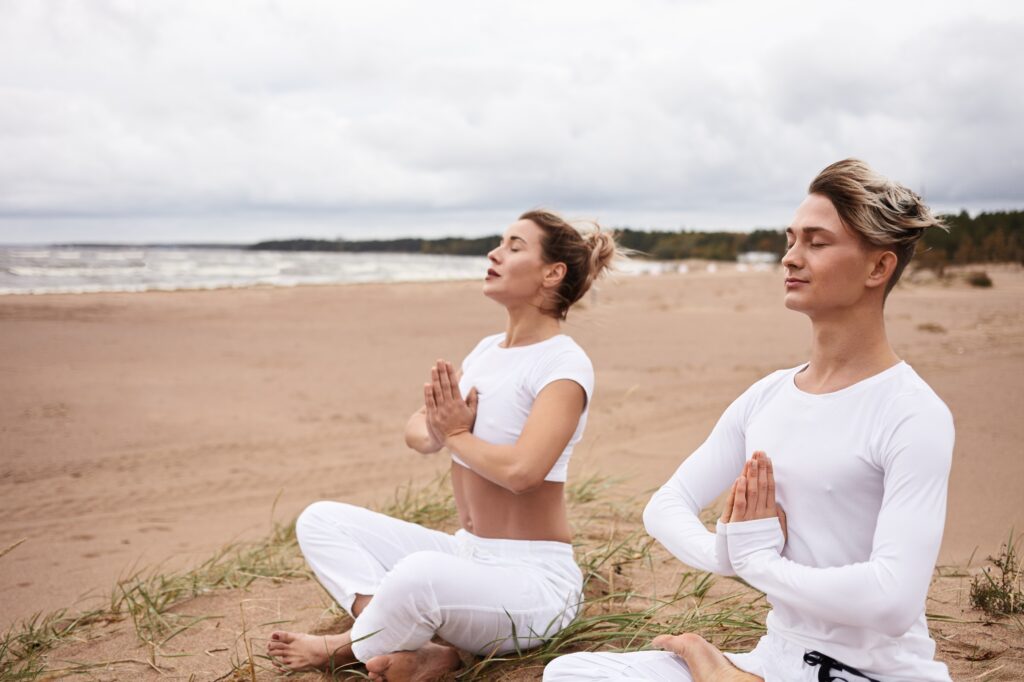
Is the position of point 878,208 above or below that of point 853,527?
above

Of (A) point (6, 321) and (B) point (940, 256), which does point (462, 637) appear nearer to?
(A) point (6, 321)

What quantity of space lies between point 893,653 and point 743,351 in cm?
1236

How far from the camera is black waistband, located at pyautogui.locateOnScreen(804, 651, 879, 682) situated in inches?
79.7

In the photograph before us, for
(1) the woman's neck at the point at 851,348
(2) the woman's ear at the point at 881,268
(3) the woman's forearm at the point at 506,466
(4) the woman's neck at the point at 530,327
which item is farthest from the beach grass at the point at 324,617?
(2) the woman's ear at the point at 881,268

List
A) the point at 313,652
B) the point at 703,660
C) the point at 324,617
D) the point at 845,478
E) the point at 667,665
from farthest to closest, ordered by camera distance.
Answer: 1. the point at 324,617
2. the point at 313,652
3. the point at 667,665
4. the point at 703,660
5. the point at 845,478

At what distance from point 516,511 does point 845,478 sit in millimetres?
1472

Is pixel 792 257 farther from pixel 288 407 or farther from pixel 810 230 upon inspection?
pixel 288 407

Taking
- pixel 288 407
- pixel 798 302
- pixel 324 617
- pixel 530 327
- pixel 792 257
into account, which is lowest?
pixel 288 407

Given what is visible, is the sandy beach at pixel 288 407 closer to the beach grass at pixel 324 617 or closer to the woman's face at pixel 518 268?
the woman's face at pixel 518 268

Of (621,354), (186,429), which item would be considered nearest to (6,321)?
(186,429)

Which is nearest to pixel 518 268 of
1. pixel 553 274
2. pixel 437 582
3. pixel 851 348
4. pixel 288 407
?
pixel 553 274

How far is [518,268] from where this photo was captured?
11.3ft

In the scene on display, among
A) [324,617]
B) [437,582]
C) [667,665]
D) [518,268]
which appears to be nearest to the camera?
[667,665]

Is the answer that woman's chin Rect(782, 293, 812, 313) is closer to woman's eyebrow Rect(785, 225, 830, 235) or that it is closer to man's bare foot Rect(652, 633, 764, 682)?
woman's eyebrow Rect(785, 225, 830, 235)
